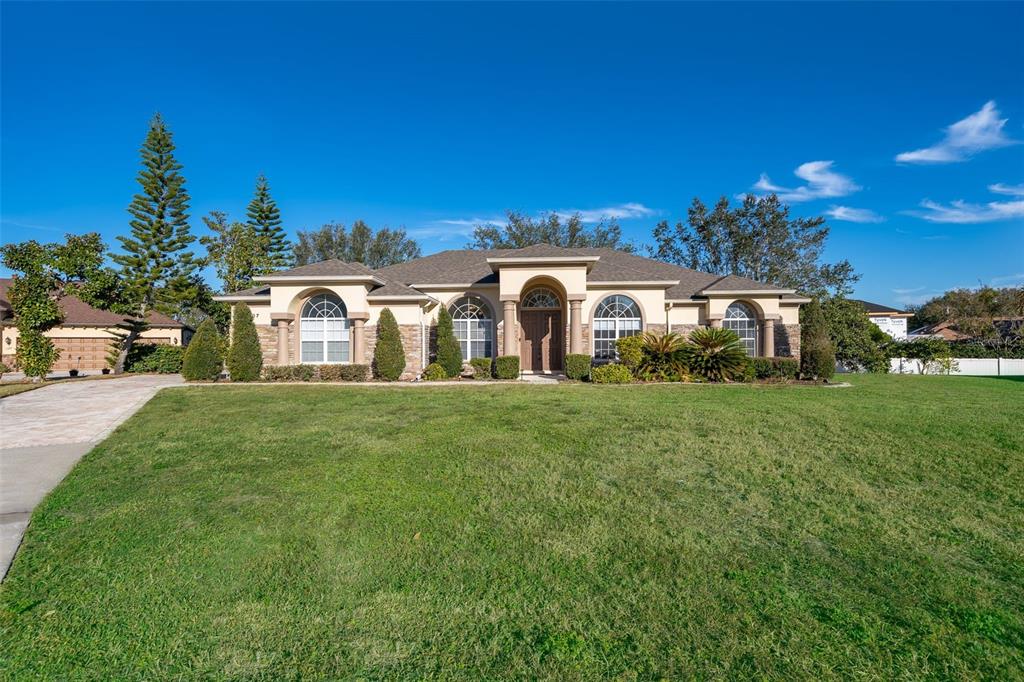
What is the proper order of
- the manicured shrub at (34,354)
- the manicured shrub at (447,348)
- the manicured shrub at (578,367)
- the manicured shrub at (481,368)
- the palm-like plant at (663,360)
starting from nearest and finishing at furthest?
the palm-like plant at (663,360), the manicured shrub at (578,367), the manicured shrub at (34,354), the manicured shrub at (481,368), the manicured shrub at (447,348)

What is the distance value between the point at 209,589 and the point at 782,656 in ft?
11.5

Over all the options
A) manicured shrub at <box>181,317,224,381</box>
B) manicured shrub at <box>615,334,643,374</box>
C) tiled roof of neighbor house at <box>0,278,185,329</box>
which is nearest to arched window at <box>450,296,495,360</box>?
manicured shrub at <box>615,334,643,374</box>

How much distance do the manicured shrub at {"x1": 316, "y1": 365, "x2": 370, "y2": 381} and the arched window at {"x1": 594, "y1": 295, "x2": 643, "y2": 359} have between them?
8133 mm

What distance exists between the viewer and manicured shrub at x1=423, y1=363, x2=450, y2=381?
1523 centimetres

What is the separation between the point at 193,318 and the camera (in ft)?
130

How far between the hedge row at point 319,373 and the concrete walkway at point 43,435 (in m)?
3.14

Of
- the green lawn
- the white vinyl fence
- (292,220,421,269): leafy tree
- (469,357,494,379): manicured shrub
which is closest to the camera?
the green lawn

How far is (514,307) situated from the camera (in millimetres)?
16156

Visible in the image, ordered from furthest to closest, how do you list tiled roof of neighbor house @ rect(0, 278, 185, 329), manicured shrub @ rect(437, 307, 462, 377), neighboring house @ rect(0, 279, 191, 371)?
1. tiled roof of neighbor house @ rect(0, 278, 185, 329)
2. neighboring house @ rect(0, 279, 191, 371)
3. manicured shrub @ rect(437, 307, 462, 377)

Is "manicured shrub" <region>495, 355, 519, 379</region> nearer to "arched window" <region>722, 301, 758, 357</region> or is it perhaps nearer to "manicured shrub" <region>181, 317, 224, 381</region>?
"arched window" <region>722, 301, 758, 357</region>

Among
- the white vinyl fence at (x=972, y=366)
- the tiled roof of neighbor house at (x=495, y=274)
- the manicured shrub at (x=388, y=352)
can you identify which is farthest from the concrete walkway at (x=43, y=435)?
the white vinyl fence at (x=972, y=366)

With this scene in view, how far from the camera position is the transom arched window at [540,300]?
17.8 m

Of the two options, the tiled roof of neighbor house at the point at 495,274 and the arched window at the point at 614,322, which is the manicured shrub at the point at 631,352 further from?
the tiled roof of neighbor house at the point at 495,274

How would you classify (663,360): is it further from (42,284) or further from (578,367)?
(42,284)
